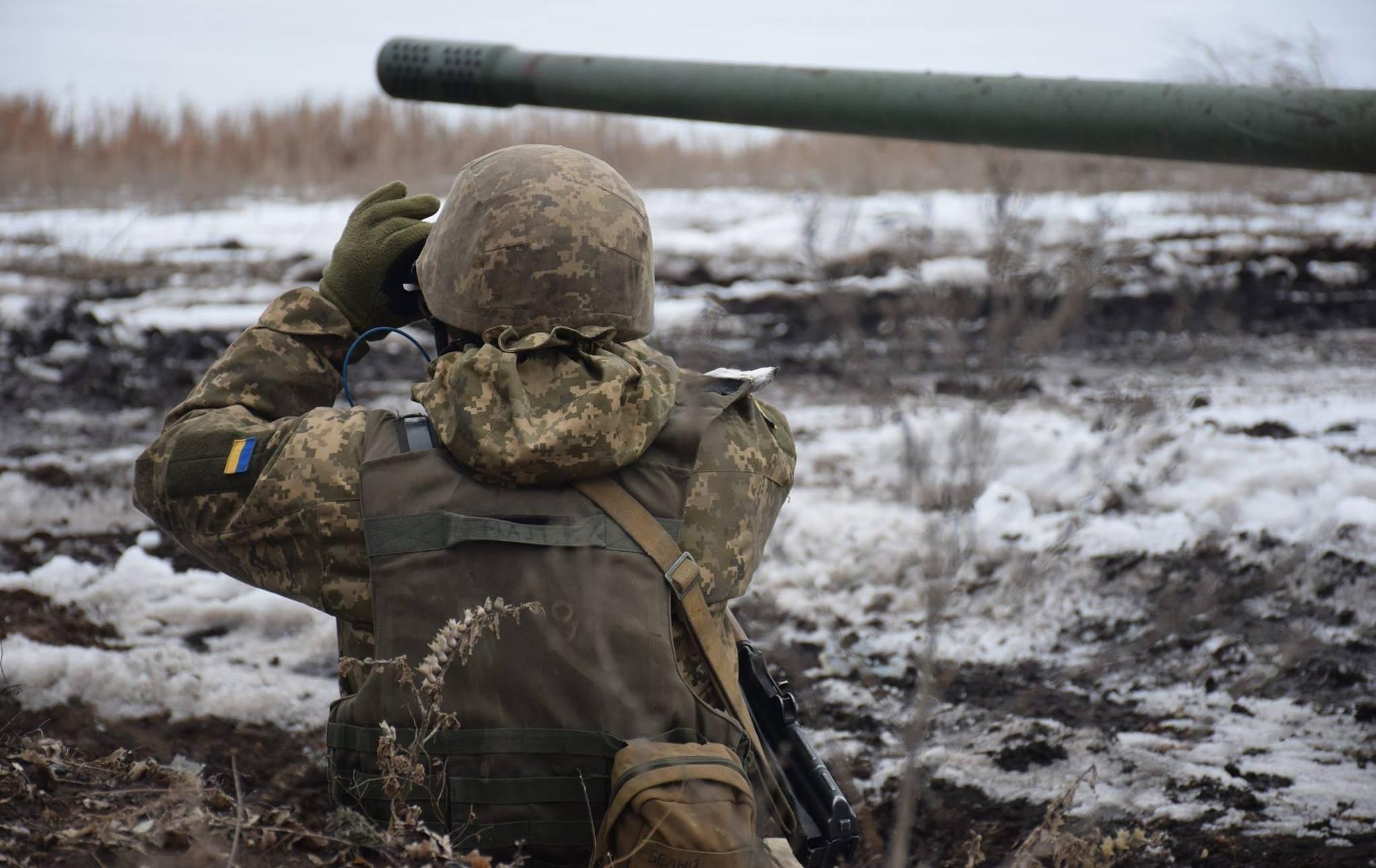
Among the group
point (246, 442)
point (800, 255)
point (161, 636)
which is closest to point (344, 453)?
point (246, 442)

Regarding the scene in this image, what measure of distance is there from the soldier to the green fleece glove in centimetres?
18

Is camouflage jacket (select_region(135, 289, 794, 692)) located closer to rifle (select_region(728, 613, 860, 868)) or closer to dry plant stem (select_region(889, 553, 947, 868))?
rifle (select_region(728, 613, 860, 868))

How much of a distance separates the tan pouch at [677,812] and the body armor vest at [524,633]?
0.09 meters

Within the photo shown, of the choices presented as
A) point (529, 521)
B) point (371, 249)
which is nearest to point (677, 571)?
point (529, 521)

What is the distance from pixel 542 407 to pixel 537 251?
283 millimetres

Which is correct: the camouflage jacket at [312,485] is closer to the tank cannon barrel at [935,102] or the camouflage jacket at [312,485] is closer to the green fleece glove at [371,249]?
the green fleece glove at [371,249]

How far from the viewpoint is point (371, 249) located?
2172 millimetres

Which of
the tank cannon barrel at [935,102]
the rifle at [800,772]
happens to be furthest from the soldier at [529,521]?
the tank cannon barrel at [935,102]

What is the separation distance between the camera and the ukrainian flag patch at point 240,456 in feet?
6.08

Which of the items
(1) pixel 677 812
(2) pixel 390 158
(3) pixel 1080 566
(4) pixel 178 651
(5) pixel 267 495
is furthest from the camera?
(2) pixel 390 158

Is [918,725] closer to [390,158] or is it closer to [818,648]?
[818,648]

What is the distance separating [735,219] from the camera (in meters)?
8.14

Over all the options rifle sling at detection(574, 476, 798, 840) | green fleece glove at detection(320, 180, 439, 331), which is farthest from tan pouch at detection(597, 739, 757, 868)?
green fleece glove at detection(320, 180, 439, 331)

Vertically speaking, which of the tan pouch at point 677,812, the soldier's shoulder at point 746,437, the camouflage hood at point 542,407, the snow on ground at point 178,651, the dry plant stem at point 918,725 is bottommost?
the snow on ground at point 178,651
